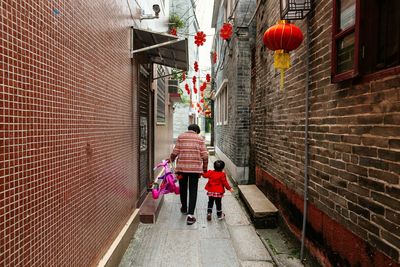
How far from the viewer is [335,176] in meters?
3.46

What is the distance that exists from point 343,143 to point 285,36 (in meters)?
1.73

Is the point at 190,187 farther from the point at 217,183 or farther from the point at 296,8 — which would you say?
the point at 296,8

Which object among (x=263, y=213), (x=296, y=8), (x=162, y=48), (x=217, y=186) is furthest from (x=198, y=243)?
(x=162, y=48)

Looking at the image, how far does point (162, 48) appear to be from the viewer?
679 centimetres

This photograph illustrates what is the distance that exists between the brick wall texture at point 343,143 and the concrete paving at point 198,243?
1117mm

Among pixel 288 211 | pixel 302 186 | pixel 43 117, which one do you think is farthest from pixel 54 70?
pixel 288 211

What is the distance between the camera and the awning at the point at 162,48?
5.79 meters

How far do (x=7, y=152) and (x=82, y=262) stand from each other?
5.57 feet

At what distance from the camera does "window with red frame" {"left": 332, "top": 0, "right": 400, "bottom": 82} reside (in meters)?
2.58

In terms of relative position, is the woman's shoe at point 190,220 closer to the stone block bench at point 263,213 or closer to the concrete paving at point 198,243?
the concrete paving at point 198,243

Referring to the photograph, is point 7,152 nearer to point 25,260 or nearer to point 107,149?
point 25,260

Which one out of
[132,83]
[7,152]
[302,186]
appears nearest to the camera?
[7,152]

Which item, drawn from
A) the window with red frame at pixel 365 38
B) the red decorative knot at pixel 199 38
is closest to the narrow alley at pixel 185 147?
the window with red frame at pixel 365 38

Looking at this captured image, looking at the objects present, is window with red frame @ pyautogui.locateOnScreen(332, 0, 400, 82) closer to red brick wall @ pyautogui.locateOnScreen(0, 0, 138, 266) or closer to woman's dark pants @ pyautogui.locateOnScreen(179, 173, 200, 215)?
red brick wall @ pyautogui.locateOnScreen(0, 0, 138, 266)
